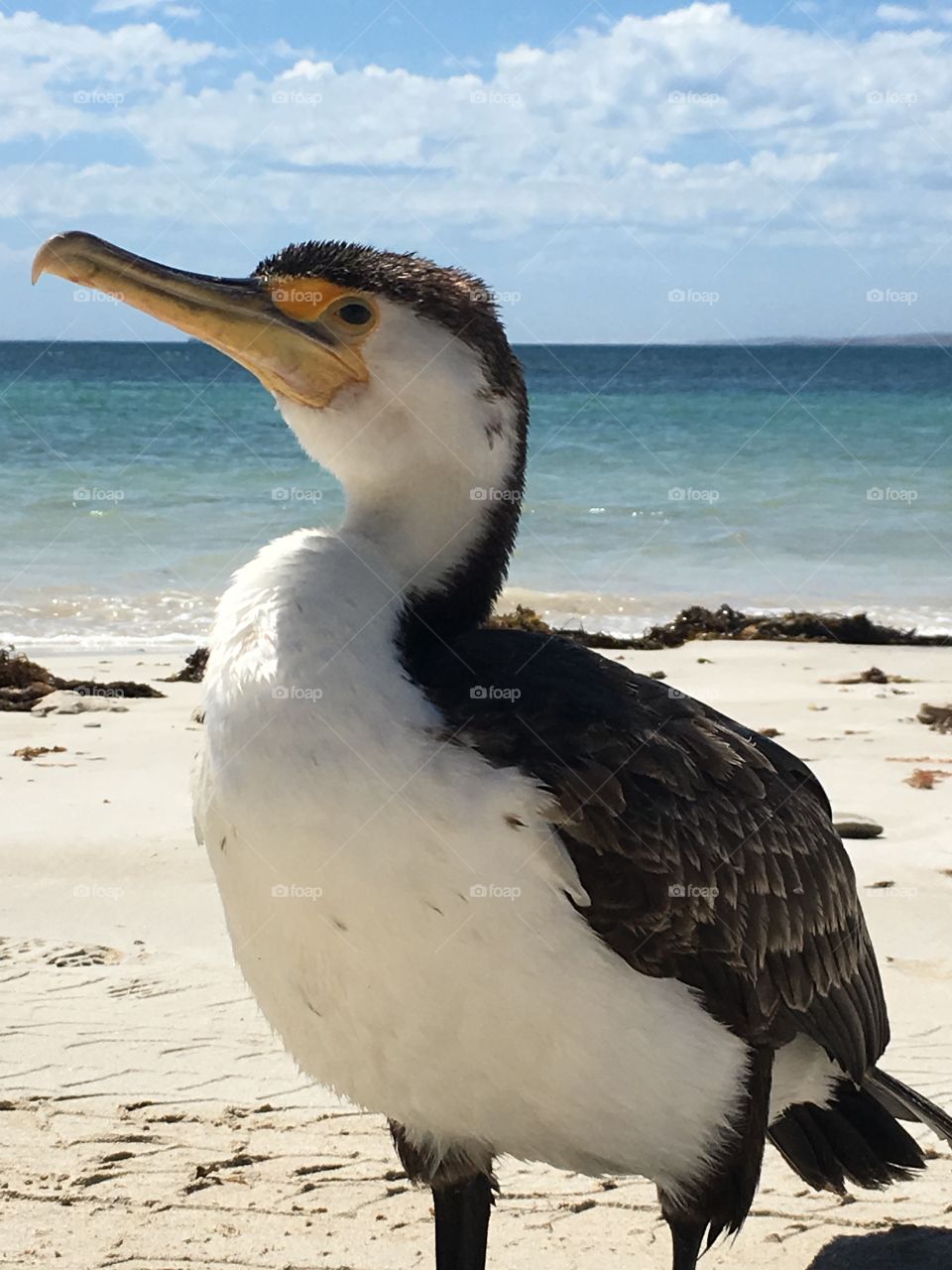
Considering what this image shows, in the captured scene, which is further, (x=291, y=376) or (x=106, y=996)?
(x=106, y=996)

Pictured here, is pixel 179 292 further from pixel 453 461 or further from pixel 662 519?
pixel 662 519

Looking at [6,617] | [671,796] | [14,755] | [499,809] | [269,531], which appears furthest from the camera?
[269,531]

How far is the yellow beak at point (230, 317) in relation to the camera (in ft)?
9.89

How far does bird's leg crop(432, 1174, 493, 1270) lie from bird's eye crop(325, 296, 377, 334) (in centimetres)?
179

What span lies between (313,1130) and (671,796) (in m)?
1.92

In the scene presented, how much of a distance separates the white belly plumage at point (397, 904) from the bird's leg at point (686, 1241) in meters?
0.35

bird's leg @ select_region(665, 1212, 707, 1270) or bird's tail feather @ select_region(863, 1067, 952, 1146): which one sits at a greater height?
bird's tail feather @ select_region(863, 1067, 952, 1146)

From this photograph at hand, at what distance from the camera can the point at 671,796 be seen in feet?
9.57

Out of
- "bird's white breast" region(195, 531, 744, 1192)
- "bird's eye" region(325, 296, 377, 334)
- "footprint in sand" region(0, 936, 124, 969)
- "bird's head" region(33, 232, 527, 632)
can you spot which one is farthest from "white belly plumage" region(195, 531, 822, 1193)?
"footprint in sand" region(0, 936, 124, 969)

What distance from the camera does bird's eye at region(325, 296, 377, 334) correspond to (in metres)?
3.09

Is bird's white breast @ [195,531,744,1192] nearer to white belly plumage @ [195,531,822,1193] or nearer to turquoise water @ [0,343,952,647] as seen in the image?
white belly plumage @ [195,531,822,1193]

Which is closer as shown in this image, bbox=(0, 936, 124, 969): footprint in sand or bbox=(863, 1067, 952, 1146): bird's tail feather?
bbox=(863, 1067, 952, 1146): bird's tail feather

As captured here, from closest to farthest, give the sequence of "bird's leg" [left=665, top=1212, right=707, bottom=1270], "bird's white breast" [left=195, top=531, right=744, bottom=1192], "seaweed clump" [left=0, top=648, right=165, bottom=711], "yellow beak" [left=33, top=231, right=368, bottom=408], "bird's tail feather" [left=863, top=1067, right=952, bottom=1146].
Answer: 1. "bird's white breast" [left=195, top=531, right=744, bottom=1192]
2. "yellow beak" [left=33, top=231, right=368, bottom=408]
3. "bird's leg" [left=665, top=1212, right=707, bottom=1270]
4. "bird's tail feather" [left=863, top=1067, right=952, bottom=1146]
5. "seaweed clump" [left=0, top=648, right=165, bottom=711]

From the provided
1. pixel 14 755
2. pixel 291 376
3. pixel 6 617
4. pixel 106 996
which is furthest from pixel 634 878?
pixel 6 617
